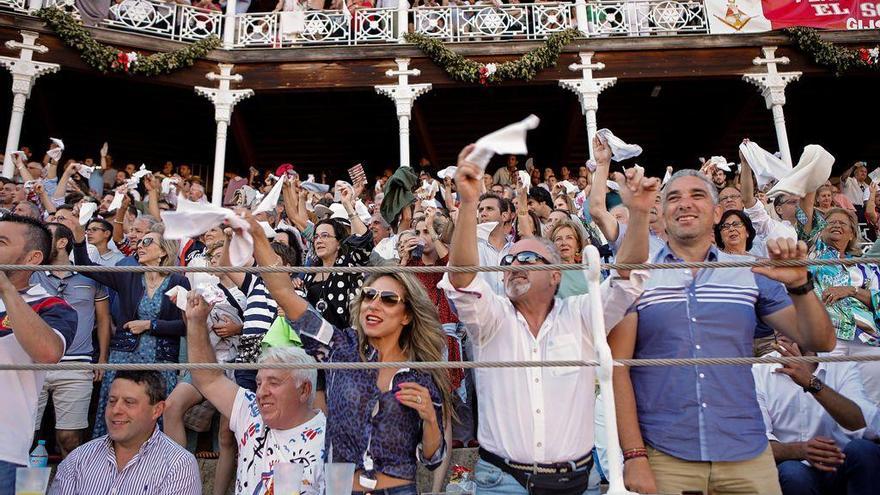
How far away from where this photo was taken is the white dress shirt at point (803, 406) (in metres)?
3.08

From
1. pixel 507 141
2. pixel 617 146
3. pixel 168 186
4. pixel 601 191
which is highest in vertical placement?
pixel 168 186

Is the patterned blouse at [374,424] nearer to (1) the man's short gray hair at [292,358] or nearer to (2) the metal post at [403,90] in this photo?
(1) the man's short gray hair at [292,358]

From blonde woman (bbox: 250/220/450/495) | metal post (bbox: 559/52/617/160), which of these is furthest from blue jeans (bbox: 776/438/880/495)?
metal post (bbox: 559/52/617/160)

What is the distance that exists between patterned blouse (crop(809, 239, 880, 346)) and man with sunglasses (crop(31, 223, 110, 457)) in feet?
13.7

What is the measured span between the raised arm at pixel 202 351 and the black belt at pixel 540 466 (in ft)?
3.97

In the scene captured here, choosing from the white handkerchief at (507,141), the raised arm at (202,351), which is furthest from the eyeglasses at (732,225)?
the raised arm at (202,351)

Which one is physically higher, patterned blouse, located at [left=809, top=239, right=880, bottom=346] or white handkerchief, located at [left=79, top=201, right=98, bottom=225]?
white handkerchief, located at [left=79, top=201, right=98, bottom=225]

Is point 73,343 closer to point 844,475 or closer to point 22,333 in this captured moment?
point 22,333

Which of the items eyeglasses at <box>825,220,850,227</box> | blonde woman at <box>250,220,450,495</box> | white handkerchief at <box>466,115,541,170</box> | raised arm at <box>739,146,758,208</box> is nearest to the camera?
white handkerchief at <box>466,115,541,170</box>

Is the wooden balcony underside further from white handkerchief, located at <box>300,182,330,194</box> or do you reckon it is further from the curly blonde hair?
the curly blonde hair

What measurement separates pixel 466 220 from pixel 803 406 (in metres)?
2.20

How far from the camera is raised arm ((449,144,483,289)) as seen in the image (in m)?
1.94

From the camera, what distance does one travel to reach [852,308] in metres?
A: 3.49

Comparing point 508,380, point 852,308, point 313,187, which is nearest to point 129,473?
point 508,380
